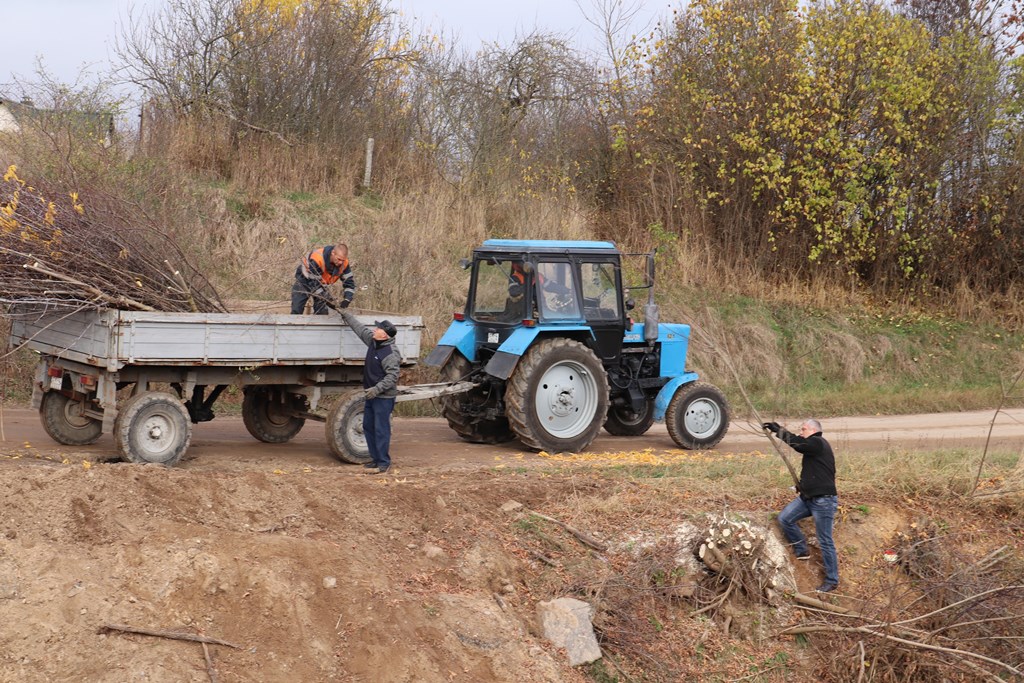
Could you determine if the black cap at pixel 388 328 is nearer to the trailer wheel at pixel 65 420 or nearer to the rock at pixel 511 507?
the rock at pixel 511 507

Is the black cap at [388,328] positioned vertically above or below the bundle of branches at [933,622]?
above

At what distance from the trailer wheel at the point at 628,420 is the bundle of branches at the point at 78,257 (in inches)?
208

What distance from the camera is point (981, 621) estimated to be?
8.23 metres

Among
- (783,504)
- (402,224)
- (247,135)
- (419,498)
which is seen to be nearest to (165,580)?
(419,498)

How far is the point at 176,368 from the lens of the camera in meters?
9.91

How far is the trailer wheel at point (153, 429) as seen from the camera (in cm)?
944

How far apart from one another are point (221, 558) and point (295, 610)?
637 mm

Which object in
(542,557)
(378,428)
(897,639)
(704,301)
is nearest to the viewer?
(897,639)

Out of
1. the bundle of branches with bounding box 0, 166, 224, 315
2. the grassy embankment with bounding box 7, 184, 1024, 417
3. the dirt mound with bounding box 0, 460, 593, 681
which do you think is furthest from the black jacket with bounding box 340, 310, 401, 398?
the grassy embankment with bounding box 7, 184, 1024, 417

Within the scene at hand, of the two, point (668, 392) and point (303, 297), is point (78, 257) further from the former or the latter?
point (668, 392)

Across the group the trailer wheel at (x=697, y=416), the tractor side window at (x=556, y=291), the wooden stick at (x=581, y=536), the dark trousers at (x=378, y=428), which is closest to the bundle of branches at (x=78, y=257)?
the dark trousers at (x=378, y=428)

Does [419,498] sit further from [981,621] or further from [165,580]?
[981,621]

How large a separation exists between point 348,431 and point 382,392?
76 cm

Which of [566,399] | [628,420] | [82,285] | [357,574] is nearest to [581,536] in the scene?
[357,574]
